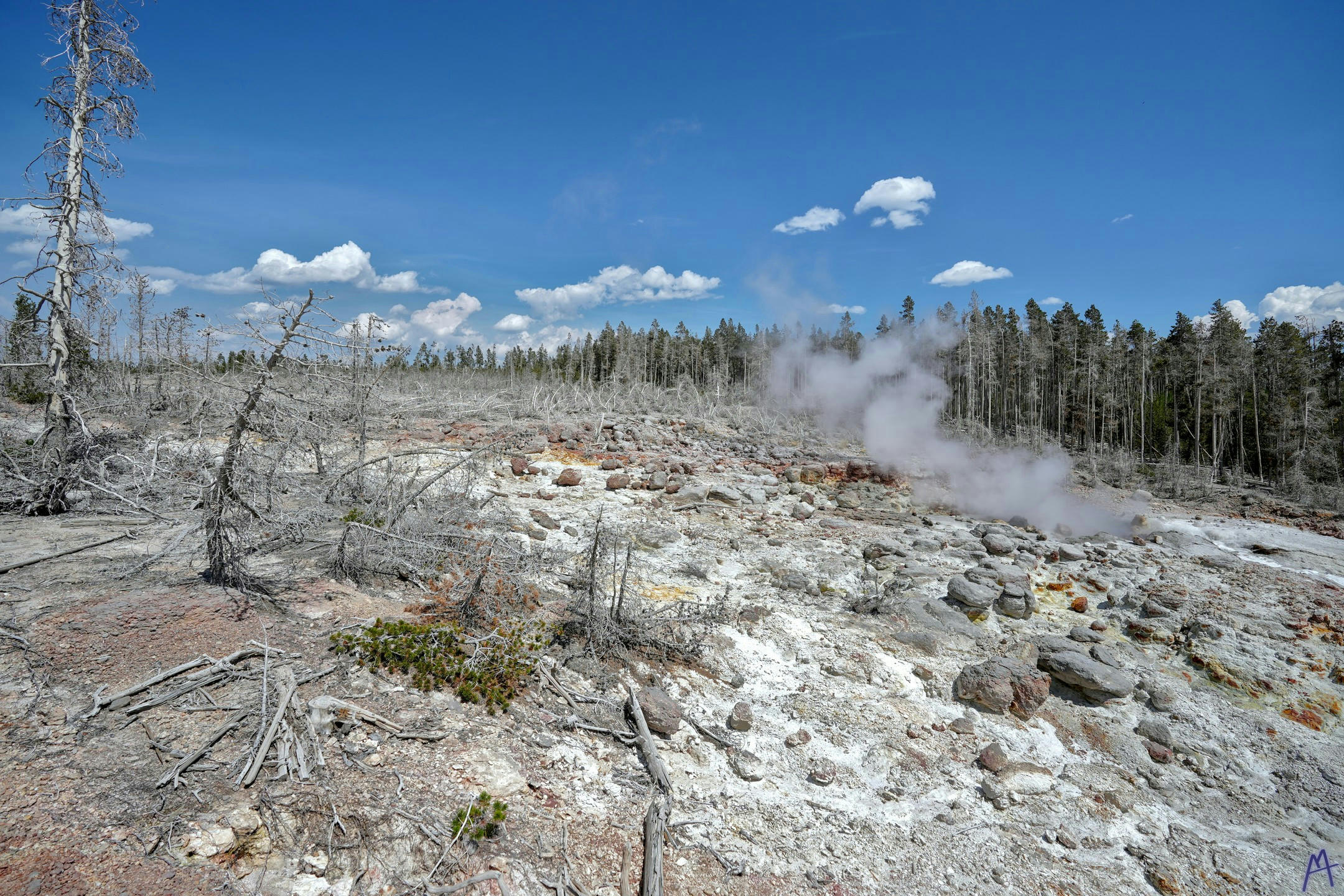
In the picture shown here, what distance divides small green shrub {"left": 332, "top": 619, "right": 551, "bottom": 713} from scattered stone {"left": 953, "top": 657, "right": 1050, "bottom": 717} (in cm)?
422

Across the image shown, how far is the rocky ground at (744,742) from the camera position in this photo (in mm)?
3076

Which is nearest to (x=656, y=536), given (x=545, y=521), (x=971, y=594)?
(x=545, y=521)

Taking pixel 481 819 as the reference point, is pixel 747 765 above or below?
below

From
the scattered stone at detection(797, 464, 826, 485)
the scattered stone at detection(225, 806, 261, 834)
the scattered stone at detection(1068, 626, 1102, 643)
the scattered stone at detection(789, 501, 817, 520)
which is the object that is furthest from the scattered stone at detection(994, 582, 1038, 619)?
the scattered stone at detection(225, 806, 261, 834)

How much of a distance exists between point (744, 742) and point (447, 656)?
8.47ft

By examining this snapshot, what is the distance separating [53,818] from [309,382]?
3.23 m

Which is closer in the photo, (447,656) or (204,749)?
(204,749)

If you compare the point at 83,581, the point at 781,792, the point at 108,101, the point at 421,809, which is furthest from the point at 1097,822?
the point at 108,101

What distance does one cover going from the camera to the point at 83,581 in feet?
17.1

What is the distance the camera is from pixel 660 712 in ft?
15.7

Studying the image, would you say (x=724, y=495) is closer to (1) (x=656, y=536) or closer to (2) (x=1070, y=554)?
(1) (x=656, y=536)

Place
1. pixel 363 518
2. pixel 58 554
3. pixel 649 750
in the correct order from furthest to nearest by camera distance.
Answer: pixel 363 518, pixel 58 554, pixel 649 750

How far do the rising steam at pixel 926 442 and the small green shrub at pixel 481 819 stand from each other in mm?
12488

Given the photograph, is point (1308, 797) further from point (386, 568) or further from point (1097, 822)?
point (386, 568)
